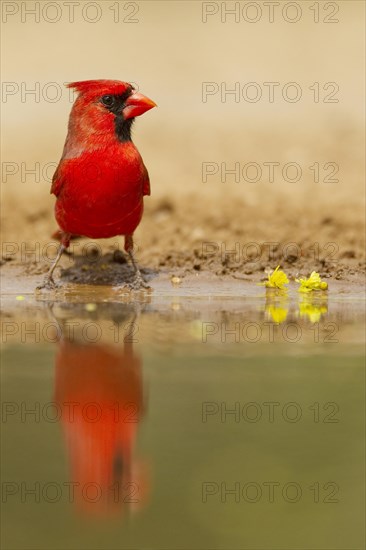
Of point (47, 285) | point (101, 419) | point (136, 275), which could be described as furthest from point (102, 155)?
point (101, 419)

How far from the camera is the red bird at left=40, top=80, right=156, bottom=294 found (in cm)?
588

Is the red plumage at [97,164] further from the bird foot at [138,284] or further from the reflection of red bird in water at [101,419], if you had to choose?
the reflection of red bird in water at [101,419]

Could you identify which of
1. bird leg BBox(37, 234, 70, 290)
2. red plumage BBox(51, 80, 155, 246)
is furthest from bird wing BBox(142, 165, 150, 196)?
bird leg BBox(37, 234, 70, 290)

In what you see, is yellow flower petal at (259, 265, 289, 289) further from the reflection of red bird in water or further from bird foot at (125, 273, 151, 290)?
the reflection of red bird in water

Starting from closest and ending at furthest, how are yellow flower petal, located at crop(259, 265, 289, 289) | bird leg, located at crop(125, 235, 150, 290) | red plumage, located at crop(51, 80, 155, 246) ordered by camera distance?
red plumage, located at crop(51, 80, 155, 246) < bird leg, located at crop(125, 235, 150, 290) < yellow flower petal, located at crop(259, 265, 289, 289)

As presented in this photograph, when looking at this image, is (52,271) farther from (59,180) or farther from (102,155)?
(102,155)

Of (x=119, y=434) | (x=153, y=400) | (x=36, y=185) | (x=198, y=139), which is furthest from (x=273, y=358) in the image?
(x=198, y=139)

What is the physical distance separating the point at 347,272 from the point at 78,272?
6.53ft

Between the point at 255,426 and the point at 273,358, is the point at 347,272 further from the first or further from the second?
the point at 255,426

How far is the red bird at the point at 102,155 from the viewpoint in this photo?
5.88m

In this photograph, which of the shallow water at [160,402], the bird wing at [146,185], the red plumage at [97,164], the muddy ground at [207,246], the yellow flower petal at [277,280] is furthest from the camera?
the muddy ground at [207,246]

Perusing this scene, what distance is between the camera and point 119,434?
3.57 metres

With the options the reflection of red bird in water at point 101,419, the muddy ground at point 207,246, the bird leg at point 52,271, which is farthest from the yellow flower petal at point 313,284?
the reflection of red bird in water at point 101,419

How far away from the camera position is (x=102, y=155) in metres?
5.87
